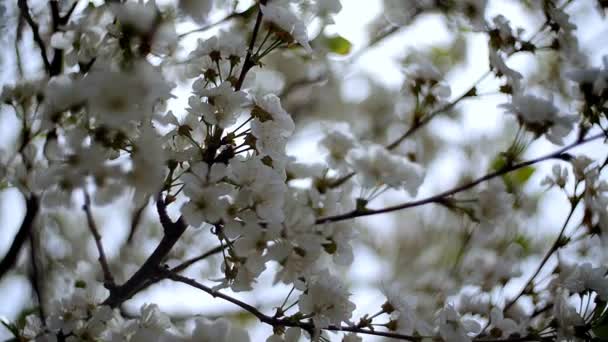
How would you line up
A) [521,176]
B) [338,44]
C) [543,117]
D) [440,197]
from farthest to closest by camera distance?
[521,176] < [338,44] < [440,197] < [543,117]

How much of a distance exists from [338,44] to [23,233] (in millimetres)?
596

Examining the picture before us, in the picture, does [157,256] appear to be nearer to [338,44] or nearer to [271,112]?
[271,112]

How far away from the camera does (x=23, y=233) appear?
949 millimetres

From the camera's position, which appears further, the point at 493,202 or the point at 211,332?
the point at 493,202

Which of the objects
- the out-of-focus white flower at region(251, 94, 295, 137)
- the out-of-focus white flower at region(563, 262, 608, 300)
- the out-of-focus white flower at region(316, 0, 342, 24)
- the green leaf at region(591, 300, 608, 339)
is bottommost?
the green leaf at region(591, 300, 608, 339)

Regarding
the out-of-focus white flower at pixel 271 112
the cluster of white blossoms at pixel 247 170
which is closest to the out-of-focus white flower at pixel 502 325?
the cluster of white blossoms at pixel 247 170

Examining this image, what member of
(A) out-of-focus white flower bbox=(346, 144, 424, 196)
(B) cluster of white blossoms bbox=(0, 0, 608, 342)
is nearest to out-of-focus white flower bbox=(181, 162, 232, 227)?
(B) cluster of white blossoms bbox=(0, 0, 608, 342)

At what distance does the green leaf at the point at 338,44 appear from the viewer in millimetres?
1129

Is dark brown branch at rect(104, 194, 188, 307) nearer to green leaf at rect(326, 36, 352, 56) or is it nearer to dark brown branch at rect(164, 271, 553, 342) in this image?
dark brown branch at rect(164, 271, 553, 342)

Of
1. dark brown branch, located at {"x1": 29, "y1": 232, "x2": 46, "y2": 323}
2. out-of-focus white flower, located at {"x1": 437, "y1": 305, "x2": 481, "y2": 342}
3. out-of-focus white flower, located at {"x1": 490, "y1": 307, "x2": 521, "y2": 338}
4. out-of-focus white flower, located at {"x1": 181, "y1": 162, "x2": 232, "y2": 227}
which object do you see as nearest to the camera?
out-of-focus white flower, located at {"x1": 181, "y1": 162, "x2": 232, "y2": 227}

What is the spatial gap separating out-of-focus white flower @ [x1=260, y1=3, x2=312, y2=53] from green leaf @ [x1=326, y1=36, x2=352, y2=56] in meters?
0.35

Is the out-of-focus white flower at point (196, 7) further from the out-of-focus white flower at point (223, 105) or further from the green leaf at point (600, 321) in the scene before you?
the green leaf at point (600, 321)

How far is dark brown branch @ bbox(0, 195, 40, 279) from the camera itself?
3.04 ft

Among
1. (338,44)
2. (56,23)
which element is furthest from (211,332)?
(338,44)
